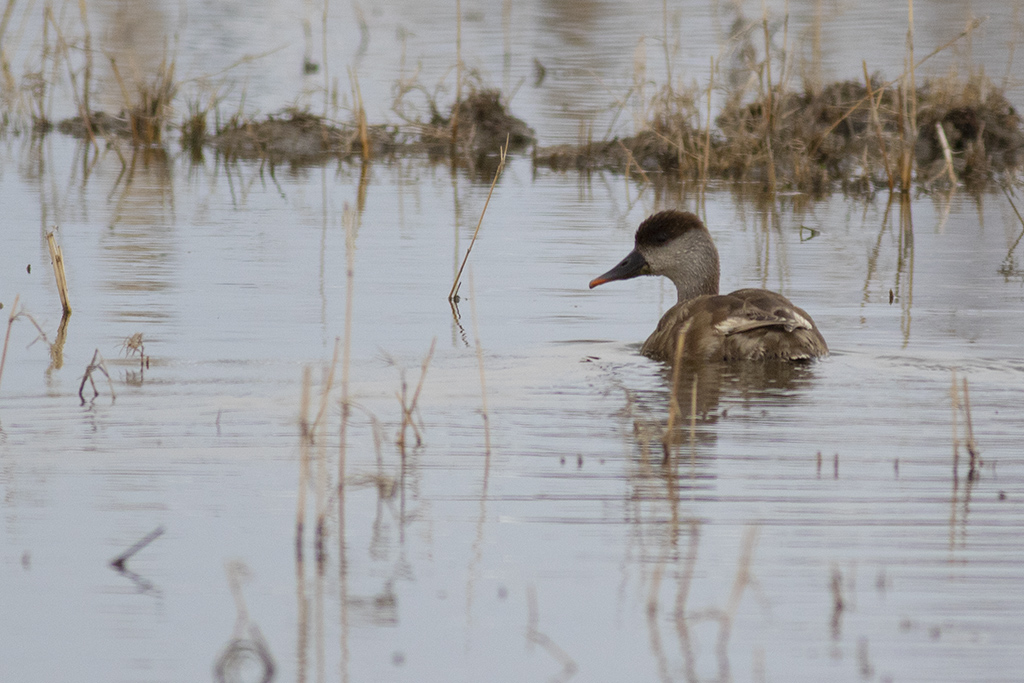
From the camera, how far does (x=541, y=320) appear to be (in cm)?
918

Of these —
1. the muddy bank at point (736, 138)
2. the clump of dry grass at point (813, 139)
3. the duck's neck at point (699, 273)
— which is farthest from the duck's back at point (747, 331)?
the clump of dry grass at point (813, 139)

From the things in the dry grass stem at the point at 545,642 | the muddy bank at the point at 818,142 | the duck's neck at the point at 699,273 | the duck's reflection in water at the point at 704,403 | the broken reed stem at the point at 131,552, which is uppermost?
the muddy bank at the point at 818,142

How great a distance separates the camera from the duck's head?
9.70 m

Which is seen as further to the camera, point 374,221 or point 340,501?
point 374,221

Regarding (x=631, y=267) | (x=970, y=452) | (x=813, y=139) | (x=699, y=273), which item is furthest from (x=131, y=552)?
(x=813, y=139)

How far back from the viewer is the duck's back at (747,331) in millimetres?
7996

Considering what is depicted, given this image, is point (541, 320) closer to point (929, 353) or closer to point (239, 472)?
point (929, 353)

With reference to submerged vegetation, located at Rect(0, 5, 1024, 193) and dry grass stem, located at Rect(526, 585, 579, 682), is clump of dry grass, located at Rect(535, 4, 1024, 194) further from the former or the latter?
dry grass stem, located at Rect(526, 585, 579, 682)

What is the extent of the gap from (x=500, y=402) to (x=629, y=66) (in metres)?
15.4

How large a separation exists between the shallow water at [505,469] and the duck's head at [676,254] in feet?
1.02

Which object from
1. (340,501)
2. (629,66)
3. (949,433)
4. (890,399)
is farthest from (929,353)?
(629,66)

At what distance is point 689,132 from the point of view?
50.8ft

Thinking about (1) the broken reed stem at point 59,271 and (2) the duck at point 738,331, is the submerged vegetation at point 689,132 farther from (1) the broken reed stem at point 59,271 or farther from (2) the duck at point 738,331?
(1) the broken reed stem at point 59,271

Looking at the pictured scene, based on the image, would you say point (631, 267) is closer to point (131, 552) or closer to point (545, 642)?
point (131, 552)
